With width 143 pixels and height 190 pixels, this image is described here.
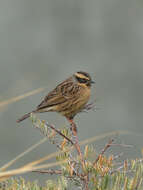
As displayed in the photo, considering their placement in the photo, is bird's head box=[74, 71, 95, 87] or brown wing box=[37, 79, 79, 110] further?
bird's head box=[74, 71, 95, 87]

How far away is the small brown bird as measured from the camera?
11.3ft

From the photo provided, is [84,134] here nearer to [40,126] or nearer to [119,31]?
[119,31]

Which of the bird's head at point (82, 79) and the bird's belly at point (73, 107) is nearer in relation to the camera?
the bird's belly at point (73, 107)

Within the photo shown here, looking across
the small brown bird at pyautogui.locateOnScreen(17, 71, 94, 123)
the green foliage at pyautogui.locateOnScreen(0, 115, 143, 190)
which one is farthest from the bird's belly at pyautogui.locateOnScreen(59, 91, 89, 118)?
the green foliage at pyautogui.locateOnScreen(0, 115, 143, 190)

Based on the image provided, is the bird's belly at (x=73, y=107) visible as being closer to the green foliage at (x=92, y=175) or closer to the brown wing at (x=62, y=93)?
the brown wing at (x=62, y=93)

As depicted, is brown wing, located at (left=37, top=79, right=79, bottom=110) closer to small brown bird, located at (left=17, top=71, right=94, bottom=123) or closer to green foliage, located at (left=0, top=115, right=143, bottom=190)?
small brown bird, located at (left=17, top=71, right=94, bottom=123)

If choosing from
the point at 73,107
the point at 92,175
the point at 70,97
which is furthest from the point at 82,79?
the point at 92,175

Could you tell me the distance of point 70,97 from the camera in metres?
3.74

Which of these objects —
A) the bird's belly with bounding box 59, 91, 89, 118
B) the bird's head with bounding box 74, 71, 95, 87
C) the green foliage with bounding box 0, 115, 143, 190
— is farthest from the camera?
the bird's head with bounding box 74, 71, 95, 87

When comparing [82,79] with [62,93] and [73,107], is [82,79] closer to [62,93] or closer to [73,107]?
[62,93]

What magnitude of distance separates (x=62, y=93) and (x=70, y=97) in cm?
7

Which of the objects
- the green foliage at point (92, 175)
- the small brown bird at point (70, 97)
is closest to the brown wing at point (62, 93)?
the small brown bird at point (70, 97)

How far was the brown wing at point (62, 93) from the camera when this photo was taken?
354cm

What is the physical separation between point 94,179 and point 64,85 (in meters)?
2.43
